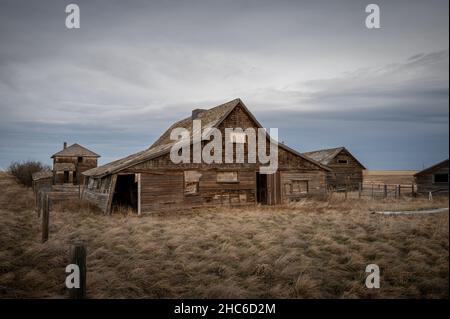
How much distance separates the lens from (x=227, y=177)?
1741 centimetres

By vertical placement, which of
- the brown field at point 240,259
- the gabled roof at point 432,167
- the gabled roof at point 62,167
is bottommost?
the brown field at point 240,259

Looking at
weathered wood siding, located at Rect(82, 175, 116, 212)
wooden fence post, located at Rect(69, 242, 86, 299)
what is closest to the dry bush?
weathered wood siding, located at Rect(82, 175, 116, 212)

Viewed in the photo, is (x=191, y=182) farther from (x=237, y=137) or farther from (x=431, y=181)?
(x=431, y=181)

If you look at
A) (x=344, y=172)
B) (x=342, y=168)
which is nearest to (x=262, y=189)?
(x=342, y=168)

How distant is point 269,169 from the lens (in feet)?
60.4

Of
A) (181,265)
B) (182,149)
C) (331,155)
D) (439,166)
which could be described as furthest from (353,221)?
(331,155)

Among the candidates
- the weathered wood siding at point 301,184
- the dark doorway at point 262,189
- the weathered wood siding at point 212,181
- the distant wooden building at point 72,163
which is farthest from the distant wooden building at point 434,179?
the distant wooden building at point 72,163

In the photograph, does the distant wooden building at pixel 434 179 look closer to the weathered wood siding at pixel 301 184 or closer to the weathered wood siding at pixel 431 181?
the weathered wood siding at pixel 431 181

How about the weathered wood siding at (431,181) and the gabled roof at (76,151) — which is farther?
the gabled roof at (76,151)

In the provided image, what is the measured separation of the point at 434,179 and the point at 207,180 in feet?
47.8

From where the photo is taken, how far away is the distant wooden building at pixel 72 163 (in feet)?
131
